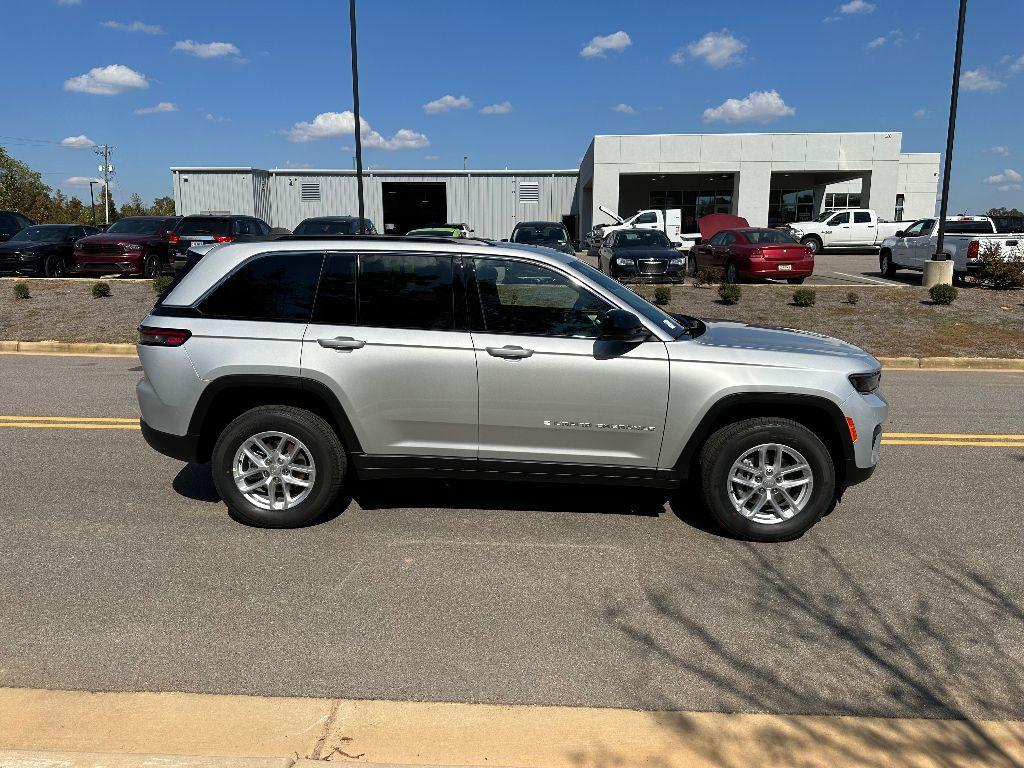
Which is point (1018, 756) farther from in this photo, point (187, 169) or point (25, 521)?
point (187, 169)

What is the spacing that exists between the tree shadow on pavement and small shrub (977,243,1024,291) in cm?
1620

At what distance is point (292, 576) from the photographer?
172 inches

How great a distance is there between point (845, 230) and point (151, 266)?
27398 millimetres

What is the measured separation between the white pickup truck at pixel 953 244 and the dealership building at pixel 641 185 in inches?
706

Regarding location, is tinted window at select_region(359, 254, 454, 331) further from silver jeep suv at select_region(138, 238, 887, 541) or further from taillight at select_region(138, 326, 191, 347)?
taillight at select_region(138, 326, 191, 347)

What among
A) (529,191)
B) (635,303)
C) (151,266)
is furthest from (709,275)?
(529,191)

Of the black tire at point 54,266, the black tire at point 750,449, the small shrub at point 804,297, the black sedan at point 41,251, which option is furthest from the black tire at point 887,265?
the black tire at point 54,266

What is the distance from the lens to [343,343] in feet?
15.8

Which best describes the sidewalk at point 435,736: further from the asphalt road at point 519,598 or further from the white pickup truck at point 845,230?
the white pickup truck at point 845,230

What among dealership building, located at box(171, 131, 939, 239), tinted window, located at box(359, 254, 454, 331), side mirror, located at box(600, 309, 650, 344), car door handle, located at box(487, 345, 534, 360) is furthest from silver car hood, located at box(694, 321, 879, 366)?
dealership building, located at box(171, 131, 939, 239)

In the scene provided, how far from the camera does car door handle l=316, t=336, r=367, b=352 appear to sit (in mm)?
4797

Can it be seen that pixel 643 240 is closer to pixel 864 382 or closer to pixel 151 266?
pixel 151 266

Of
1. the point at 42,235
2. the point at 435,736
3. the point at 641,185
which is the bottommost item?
the point at 435,736

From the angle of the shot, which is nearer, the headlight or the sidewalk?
the sidewalk
